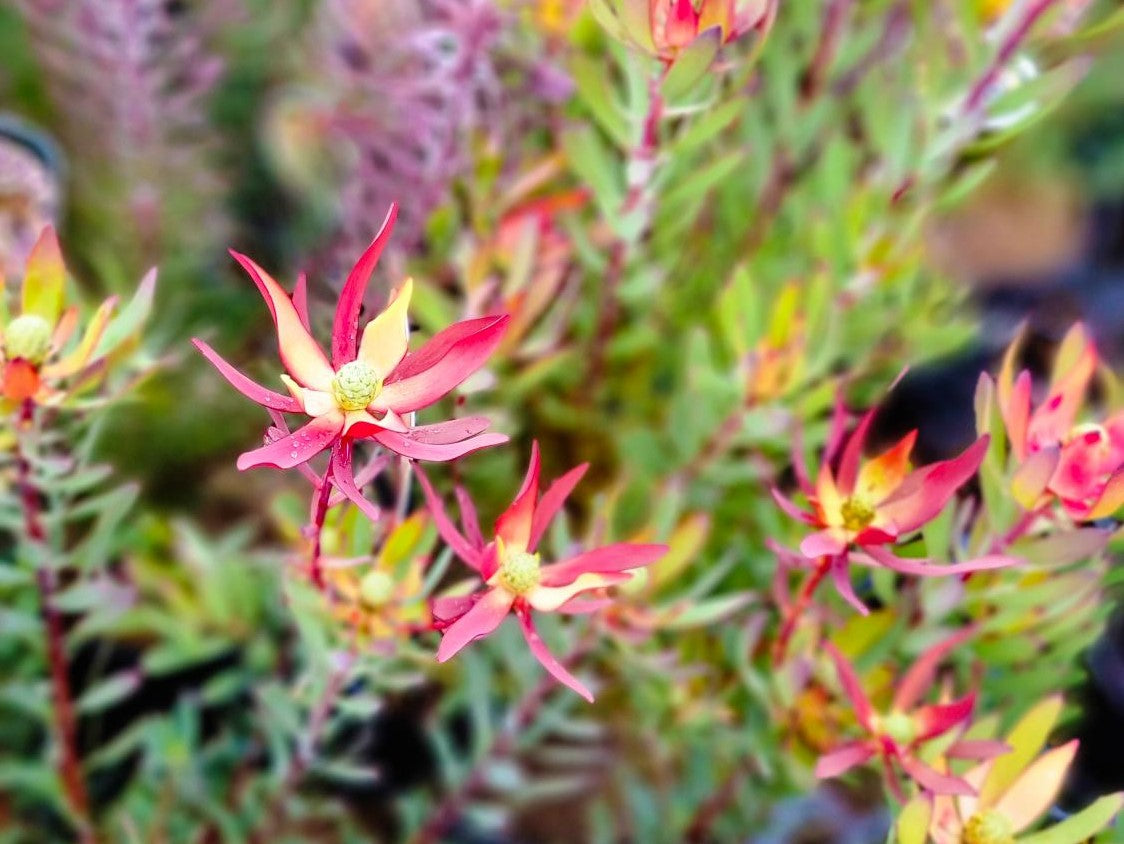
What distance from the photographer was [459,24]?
62 centimetres

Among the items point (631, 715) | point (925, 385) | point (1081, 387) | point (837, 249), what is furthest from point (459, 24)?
point (925, 385)

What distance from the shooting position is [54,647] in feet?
1.88

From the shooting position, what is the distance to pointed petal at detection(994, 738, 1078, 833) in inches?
18.3

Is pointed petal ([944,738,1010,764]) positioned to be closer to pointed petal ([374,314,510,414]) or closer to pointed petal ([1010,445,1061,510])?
pointed petal ([1010,445,1061,510])

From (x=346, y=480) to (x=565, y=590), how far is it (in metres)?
0.10

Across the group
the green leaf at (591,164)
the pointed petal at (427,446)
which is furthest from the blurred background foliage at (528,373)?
the pointed petal at (427,446)

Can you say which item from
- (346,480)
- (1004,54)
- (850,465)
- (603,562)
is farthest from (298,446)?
(1004,54)

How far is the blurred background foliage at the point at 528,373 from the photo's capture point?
1.86 ft

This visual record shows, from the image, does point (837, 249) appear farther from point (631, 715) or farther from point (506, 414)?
point (631, 715)

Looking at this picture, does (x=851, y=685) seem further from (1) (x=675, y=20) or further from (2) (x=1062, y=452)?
(1) (x=675, y=20)

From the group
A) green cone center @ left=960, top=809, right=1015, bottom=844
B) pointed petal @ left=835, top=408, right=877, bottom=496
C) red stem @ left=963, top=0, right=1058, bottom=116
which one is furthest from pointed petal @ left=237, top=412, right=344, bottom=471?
red stem @ left=963, top=0, right=1058, bottom=116

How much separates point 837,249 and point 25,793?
2.03 ft

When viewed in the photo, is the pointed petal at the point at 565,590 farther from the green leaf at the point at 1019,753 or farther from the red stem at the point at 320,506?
the green leaf at the point at 1019,753

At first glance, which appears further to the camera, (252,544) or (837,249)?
(252,544)
